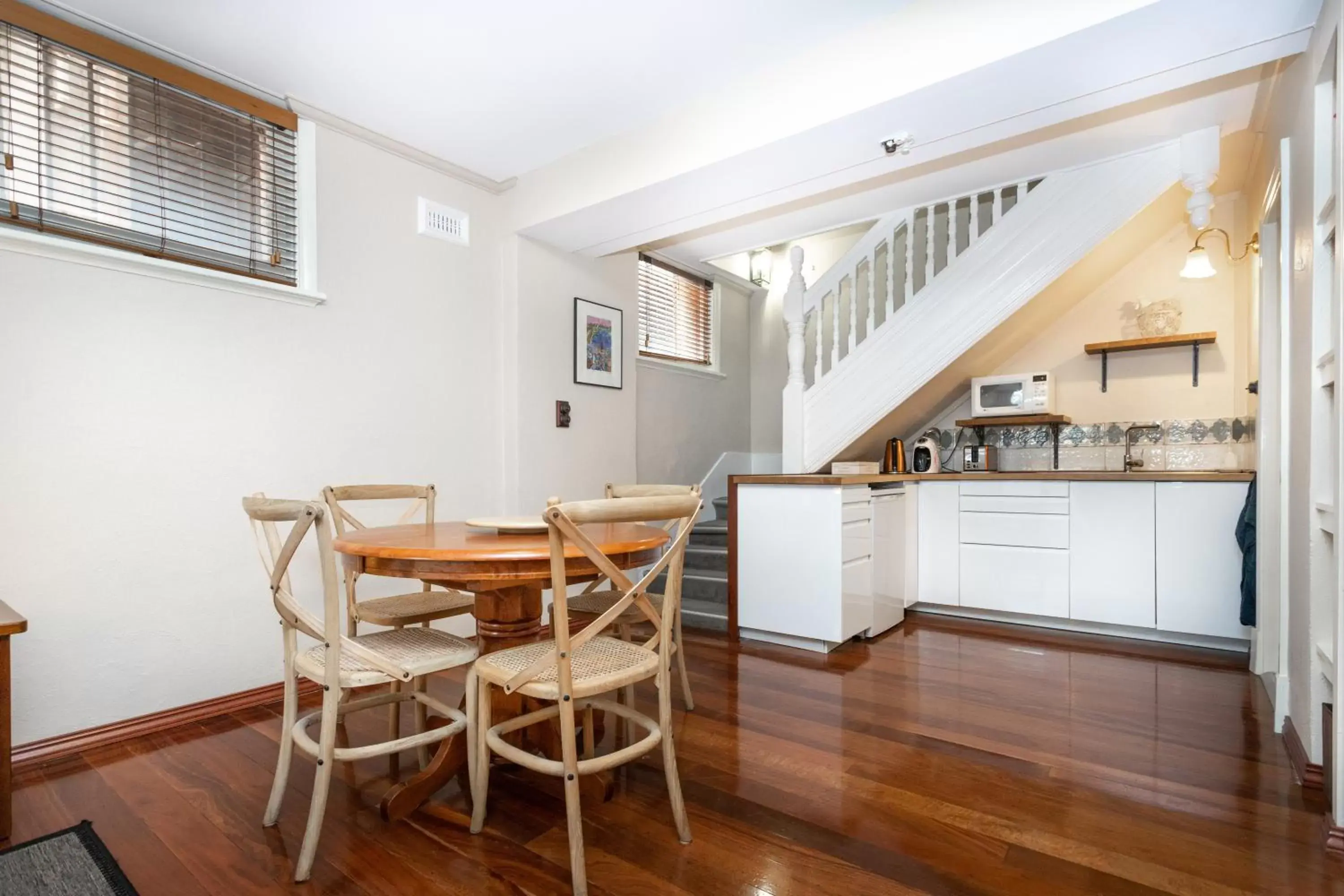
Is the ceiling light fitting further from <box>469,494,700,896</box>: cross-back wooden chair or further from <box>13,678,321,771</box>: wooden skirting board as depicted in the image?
<box>13,678,321,771</box>: wooden skirting board

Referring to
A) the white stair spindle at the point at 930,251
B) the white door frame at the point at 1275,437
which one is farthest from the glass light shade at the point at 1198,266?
the white stair spindle at the point at 930,251

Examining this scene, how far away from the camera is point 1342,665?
1512mm

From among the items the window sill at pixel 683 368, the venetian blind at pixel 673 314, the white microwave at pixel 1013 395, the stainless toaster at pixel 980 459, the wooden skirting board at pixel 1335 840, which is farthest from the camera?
the venetian blind at pixel 673 314

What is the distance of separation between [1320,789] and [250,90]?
4262 millimetres

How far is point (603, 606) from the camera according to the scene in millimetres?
2453

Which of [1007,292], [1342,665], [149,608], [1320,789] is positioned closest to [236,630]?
[149,608]

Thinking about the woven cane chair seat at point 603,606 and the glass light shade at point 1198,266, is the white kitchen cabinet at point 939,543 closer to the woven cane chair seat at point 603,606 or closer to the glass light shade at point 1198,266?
the glass light shade at point 1198,266

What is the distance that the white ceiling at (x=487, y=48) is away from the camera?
2.25m

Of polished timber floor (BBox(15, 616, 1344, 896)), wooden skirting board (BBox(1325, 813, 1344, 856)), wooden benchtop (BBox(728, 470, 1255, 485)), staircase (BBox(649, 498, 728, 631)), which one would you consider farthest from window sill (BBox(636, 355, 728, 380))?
wooden skirting board (BBox(1325, 813, 1344, 856))

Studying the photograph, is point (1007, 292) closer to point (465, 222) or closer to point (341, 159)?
point (465, 222)

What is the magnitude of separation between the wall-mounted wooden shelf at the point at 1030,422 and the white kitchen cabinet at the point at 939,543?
515 mm

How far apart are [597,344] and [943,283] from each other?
1963 millimetres

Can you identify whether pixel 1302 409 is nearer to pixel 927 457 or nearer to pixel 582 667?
pixel 582 667

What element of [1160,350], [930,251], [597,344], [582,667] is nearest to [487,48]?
[597,344]
